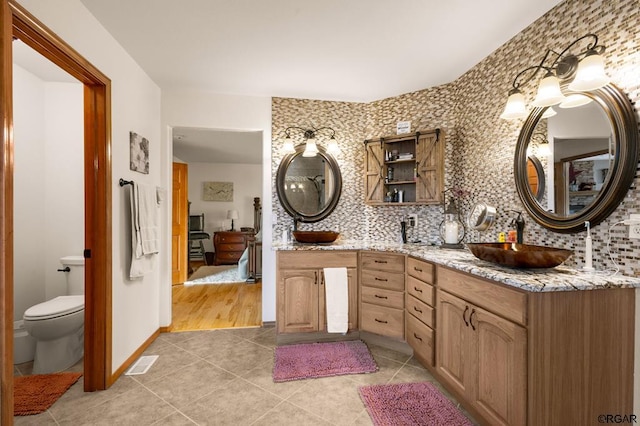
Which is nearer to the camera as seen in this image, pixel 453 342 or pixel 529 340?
pixel 529 340

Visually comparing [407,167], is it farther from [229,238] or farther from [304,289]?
[229,238]

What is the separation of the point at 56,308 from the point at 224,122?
2.12 metres

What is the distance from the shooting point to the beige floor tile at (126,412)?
1.66 m

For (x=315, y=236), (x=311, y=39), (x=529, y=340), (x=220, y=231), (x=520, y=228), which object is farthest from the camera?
(x=220, y=231)

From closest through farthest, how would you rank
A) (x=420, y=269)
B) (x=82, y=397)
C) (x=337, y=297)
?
(x=82, y=397) < (x=420, y=269) < (x=337, y=297)

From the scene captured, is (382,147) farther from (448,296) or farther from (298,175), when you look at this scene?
(448,296)

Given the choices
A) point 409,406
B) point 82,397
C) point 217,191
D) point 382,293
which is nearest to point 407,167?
point 382,293

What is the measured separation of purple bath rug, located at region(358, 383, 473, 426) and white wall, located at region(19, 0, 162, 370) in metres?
1.86

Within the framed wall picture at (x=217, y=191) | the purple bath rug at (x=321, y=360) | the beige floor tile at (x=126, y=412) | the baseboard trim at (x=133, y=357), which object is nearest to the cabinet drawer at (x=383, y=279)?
the purple bath rug at (x=321, y=360)

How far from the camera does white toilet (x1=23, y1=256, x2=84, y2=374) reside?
2.03 m

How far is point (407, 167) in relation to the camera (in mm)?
2984

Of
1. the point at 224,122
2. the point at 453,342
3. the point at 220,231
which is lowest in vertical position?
the point at 453,342

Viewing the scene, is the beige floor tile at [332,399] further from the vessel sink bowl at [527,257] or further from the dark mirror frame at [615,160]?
the dark mirror frame at [615,160]

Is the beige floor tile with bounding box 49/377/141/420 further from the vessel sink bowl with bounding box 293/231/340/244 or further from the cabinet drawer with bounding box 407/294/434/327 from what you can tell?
the cabinet drawer with bounding box 407/294/434/327
